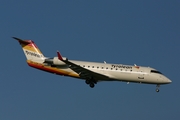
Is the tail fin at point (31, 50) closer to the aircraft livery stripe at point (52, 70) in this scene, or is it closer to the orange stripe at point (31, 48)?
the orange stripe at point (31, 48)

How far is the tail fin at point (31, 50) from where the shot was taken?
39.3m

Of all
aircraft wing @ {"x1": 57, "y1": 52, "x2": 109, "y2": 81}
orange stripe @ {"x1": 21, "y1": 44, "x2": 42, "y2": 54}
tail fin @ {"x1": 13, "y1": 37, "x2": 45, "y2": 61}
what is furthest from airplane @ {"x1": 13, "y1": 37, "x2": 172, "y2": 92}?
orange stripe @ {"x1": 21, "y1": 44, "x2": 42, "y2": 54}

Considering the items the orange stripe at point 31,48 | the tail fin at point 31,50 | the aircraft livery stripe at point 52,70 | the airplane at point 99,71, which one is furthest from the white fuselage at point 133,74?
the orange stripe at point 31,48

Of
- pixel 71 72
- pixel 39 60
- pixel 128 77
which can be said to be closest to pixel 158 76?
pixel 128 77

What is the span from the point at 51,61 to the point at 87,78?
14.6 feet

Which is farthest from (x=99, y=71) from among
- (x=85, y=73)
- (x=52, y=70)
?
(x=52, y=70)

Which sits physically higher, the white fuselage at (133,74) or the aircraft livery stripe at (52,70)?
the aircraft livery stripe at (52,70)

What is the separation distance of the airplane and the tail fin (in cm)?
113

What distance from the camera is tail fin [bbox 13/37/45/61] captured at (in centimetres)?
3928

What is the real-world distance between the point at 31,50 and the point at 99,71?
914 cm

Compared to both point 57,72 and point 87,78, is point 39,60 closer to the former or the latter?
point 57,72

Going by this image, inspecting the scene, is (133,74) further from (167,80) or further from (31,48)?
(31,48)

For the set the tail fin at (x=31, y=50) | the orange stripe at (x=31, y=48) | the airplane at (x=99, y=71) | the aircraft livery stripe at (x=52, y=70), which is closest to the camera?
the airplane at (x=99, y=71)

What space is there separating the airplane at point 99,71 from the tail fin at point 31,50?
113 centimetres
